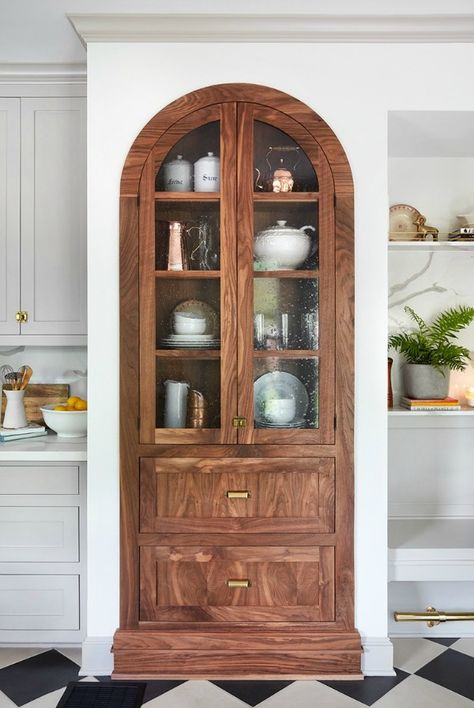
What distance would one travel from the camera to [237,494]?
93.1 inches

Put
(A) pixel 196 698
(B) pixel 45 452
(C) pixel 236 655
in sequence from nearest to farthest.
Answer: (A) pixel 196 698
(C) pixel 236 655
(B) pixel 45 452

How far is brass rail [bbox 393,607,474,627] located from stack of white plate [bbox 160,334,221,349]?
1379 mm

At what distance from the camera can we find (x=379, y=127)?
237 centimetres

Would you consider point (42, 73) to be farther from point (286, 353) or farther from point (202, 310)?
point (286, 353)

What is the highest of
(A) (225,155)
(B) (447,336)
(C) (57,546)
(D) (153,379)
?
(A) (225,155)

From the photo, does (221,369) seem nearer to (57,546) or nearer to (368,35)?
(57,546)

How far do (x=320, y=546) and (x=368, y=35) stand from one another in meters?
1.91

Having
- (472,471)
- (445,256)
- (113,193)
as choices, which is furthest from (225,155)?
(472,471)

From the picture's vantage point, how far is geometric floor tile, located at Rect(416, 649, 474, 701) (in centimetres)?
231

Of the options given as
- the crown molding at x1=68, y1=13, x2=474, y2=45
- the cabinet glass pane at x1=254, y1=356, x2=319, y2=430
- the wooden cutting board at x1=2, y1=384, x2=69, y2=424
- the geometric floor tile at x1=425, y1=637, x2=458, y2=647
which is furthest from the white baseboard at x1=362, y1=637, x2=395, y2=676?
the crown molding at x1=68, y1=13, x2=474, y2=45

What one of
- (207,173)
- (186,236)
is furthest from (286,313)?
(207,173)

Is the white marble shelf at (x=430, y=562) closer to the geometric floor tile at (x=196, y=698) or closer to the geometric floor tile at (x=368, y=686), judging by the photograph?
the geometric floor tile at (x=368, y=686)

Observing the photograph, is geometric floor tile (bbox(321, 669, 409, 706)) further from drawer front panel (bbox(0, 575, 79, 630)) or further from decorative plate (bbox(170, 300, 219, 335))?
decorative plate (bbox(170, 300, 219, 335))

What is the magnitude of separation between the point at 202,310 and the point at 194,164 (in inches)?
21.7
